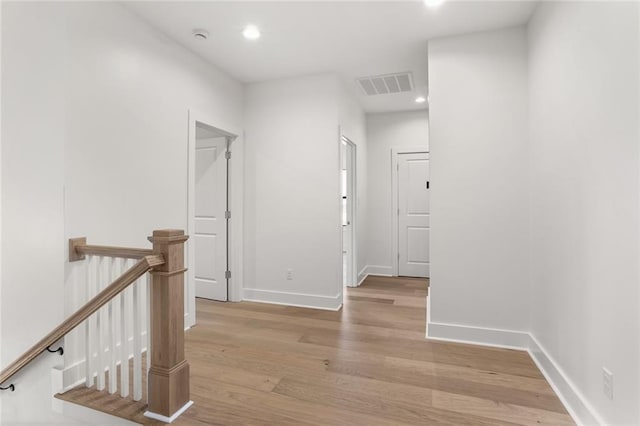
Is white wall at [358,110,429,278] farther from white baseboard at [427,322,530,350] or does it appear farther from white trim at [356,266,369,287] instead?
white baseboard at [427,322,530,350]

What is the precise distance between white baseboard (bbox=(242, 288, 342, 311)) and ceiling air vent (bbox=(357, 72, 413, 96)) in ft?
8.26

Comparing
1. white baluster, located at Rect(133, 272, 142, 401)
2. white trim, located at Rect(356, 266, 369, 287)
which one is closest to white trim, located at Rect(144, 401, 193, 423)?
white baluster, located at Rect(133, 272, 142, 401)

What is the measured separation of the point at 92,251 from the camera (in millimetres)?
2115

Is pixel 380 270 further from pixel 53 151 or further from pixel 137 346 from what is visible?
pixel 53 151

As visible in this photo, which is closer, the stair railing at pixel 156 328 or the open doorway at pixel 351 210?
the stair railing at pixel 156 328

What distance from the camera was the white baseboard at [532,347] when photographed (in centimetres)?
173

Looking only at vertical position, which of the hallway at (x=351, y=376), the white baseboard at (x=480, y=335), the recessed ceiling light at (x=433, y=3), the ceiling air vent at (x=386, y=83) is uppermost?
the ceiling air vent at (x=386, y=83)

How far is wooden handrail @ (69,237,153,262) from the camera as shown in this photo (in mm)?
1995

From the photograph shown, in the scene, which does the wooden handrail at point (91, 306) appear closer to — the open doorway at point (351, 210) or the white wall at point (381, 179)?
the open doorway at point (351, 210)

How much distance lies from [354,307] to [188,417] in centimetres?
228

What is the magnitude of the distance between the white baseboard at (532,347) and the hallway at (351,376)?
6cm

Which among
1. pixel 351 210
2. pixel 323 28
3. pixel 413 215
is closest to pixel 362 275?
pixel 351 210

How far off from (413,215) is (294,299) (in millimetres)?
2537

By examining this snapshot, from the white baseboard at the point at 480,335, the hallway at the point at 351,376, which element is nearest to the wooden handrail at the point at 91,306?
the hallway at the point at 351,376
